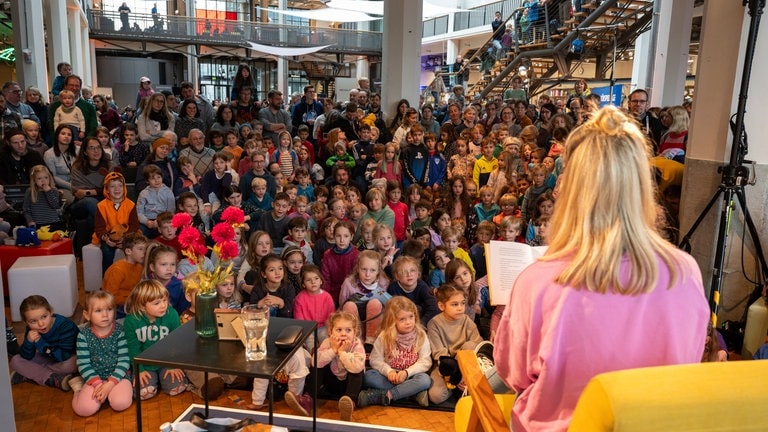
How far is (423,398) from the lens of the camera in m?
3.31

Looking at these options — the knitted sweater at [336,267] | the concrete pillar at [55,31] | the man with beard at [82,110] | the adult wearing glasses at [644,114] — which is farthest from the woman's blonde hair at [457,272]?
the concrete pillar at [55,31]

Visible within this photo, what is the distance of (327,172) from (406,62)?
244 centimetres

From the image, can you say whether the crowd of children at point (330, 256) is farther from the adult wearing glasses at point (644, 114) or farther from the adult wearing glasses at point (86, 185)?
the adult wearing glasses at point (644, 114)

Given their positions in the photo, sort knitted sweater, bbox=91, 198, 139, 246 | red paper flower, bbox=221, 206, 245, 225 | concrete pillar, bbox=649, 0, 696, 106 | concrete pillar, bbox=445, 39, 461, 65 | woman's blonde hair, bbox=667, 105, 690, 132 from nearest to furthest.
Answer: red paper flower, bbox=221, 206, 245, 225, knitted sweater, bbox=91, 198, 139, 246, woman's blonde hair, bbox=667, 105, 690, 132, concrete pillar, bbox=649, 0, 696, 106, concrete pillar, bbox=445, 39, 461, 65

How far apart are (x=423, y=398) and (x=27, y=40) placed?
31.6 feet

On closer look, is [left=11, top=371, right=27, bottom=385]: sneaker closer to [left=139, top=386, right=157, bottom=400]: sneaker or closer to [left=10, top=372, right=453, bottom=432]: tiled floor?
[left=10, top=372, right=453, bottom=432]: tiled floor

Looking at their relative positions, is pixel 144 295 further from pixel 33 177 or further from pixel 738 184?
pixel 738 184

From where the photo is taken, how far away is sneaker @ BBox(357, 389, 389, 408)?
10.7 ft

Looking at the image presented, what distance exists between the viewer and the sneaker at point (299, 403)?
310cm

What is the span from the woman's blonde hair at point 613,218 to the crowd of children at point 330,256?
1.33 meters

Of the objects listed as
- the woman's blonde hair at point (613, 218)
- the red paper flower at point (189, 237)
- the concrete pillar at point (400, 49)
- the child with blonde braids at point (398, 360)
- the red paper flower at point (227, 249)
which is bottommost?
the child with blonde braids at point (398, 360)

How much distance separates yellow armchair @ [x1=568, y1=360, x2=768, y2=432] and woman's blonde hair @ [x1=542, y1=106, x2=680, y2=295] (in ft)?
0.65

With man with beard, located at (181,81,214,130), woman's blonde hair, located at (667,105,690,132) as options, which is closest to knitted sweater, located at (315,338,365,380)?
woman's blonde hair, located at (667,105,690,132)

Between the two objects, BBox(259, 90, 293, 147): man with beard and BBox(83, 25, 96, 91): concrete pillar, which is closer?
BBox(259, 90, 293, 147): man with beard
